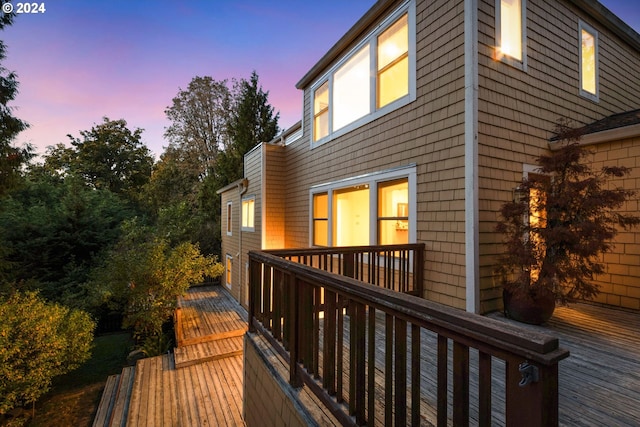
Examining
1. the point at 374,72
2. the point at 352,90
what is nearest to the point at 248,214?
the point at 352,90

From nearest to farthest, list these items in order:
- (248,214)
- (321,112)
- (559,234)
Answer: (559,234)
(321,112)
(248,214)

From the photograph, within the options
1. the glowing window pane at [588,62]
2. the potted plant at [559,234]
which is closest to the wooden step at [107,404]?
the potted plant at [559,234]

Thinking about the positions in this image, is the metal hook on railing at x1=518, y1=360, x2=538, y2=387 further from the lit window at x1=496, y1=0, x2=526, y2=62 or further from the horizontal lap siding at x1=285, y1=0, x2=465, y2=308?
the lit window at x1=496, y1=0, x2=526, y2=62

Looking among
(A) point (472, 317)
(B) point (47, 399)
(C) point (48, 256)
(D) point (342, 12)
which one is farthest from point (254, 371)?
(C) point (48, 256)

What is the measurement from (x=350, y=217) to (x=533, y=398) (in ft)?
18.0

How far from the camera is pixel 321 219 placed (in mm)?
7035

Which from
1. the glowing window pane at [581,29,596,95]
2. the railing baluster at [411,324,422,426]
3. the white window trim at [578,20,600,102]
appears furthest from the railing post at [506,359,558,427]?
the glowing window pane at [581,29,596,95]

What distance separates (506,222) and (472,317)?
3.29m

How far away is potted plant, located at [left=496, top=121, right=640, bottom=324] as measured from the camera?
3.11 m

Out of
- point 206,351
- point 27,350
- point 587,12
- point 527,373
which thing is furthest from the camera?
point 206,351

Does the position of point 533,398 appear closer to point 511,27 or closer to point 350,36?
point 511,27

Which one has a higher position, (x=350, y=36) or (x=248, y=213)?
(x=350, y=36)

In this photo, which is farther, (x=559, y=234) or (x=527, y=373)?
(x=559, y=234)

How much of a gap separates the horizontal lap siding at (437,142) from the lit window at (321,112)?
2160 millimetres
